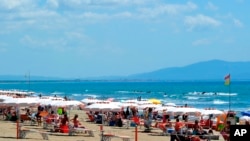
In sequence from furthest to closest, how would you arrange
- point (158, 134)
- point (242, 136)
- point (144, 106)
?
point (144, 106), point (158, 134), point (242, 136)

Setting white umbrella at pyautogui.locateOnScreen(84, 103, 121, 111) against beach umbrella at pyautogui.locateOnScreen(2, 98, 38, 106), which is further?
white umbrella at pyautogui.locateOnScreen(84, 103, 121, 111)

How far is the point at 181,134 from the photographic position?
21734 millimetres

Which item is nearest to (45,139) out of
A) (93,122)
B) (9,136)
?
(9,136)

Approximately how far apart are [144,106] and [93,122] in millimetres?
6688

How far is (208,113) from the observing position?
111 ft

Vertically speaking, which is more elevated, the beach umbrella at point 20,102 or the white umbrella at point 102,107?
the beach umbrella at point 20,102

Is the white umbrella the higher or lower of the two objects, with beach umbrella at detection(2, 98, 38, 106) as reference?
lower

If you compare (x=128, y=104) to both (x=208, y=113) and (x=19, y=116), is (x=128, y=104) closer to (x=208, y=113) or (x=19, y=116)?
(x=208, y=113)

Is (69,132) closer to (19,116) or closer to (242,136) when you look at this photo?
(19,116)

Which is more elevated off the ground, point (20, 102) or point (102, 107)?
point (20, 102)

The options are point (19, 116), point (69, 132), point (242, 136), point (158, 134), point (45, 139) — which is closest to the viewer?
point (242, 136)

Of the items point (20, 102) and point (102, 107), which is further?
point (102, 107)

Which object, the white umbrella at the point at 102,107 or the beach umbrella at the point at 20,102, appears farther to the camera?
the white umbrella at the point at 102,107

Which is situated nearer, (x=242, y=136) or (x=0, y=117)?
(x=242, y=136)
